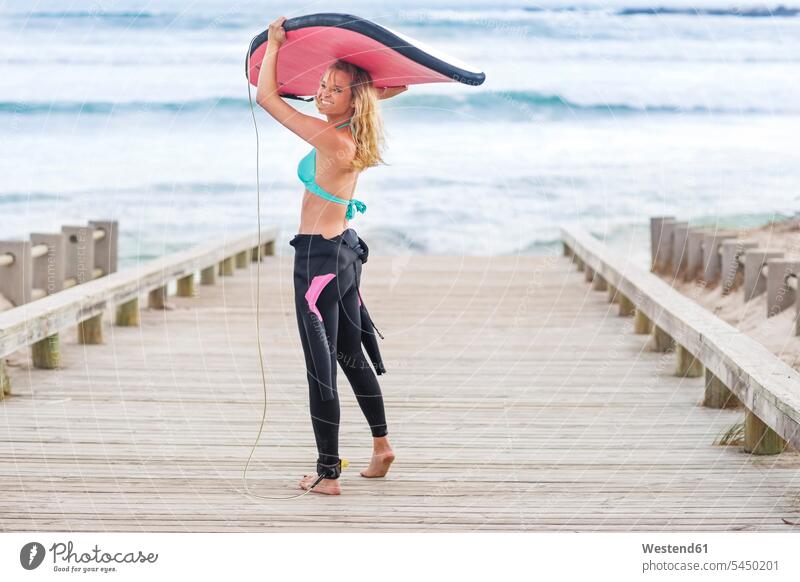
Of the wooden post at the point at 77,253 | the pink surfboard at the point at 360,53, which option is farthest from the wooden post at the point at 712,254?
the pink surfboard at the point at 360,53

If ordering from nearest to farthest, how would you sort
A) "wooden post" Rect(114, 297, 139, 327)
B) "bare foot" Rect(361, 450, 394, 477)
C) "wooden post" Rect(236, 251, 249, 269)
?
"bare foot" Rect(361, 450, 394, 477)
"wooden post" Rect(114, 297, 139, 327)
"wooden post" Rect(236, 251, 249, 269)

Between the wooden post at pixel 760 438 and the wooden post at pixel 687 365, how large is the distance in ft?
4.77

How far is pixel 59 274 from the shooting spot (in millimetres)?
8008

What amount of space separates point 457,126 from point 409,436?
2264 centimetres

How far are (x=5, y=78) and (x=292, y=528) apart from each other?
1066 inches

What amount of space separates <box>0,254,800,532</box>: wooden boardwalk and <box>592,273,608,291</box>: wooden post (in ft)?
2.89

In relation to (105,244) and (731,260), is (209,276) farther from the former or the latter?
(731,260)

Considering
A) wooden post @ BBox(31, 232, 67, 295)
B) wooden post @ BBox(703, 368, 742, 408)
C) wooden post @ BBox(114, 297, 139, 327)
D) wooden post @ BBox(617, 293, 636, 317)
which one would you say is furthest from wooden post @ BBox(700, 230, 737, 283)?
wooden post @ BBox(31, 232, 67, 295)

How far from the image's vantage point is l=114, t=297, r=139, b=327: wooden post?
735 cm

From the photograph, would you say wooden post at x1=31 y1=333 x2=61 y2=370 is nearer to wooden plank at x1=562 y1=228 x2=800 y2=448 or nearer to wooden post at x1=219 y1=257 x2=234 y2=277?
wooden plank at x1=562 y1=228 x2=800 y2=448

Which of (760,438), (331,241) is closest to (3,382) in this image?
(331,241)

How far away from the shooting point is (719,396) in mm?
5281

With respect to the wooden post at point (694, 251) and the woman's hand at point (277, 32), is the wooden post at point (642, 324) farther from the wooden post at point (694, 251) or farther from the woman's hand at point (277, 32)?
the woman's hand at point (277, 32)
